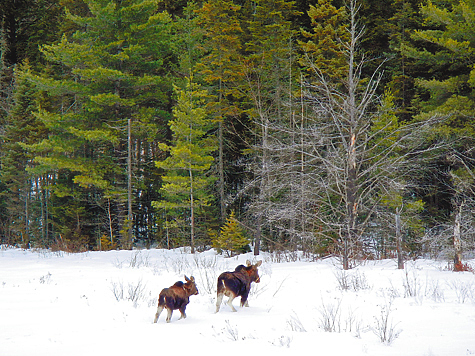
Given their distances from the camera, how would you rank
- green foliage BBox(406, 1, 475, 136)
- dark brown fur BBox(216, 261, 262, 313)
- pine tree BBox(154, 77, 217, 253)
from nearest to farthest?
dark brown fur BBox(216, 261, 262, 313), green foliage BBox(406, 1, 475, 136), pine tree BBox(154, 77, 217, 253)

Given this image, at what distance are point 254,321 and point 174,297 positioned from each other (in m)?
1.26

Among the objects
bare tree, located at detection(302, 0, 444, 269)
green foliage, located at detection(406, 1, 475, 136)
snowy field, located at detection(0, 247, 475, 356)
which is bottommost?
snowy field, located at detection(0, 247, 475, 356)

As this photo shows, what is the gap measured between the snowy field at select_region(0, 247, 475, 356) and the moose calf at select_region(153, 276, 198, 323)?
22 centimetres

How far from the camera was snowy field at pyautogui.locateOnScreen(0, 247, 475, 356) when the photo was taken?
4363mm

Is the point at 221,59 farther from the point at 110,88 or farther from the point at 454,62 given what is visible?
the point at 454,62

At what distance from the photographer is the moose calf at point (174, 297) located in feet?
17.8

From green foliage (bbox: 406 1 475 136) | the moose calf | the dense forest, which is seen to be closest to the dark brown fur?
the moose calf

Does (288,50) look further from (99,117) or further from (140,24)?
(99,117)

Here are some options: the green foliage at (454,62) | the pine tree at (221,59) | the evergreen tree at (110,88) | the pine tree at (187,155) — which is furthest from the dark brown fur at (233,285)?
the evergreen tree at (110,88)

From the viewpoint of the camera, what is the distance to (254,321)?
18.6 ft

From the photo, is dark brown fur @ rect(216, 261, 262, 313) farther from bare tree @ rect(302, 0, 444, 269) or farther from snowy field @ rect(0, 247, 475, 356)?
bare tree @ rect(302, 0, 444, 269)

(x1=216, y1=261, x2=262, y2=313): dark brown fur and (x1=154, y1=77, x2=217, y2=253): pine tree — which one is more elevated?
(x1=154, y1=77, x2=217, y2=253): pine tree

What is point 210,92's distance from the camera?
77.8 feet

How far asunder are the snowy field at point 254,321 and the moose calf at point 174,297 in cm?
22
